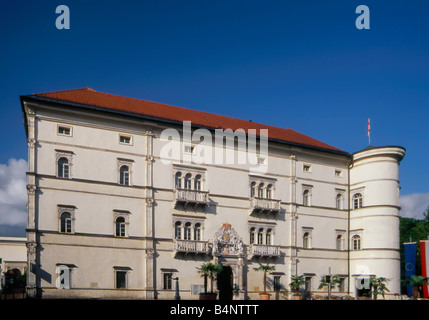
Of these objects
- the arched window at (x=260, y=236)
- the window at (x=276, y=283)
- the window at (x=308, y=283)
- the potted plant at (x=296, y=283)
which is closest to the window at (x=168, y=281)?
the arched window at (x=260, y=236)

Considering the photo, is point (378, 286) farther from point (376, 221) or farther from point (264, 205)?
point (264, 205)

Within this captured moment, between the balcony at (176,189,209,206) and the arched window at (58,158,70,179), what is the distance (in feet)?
27.5

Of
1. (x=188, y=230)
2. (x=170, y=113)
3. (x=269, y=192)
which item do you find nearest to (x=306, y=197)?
(x=269, y=192)

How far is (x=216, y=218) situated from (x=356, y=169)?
16092mm

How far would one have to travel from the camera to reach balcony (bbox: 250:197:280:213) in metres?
39.6

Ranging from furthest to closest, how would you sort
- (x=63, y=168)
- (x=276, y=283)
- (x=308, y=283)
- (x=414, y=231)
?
(x=414, y=231)
(x=308, y=283)
(x=276, y=283)
(x=63, y=168)

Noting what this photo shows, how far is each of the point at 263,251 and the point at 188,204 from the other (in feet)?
26.3

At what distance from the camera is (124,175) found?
115ft

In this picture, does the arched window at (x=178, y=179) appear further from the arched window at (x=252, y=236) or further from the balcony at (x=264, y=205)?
the arched window at (x=252, y=236)

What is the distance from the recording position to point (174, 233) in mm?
36031

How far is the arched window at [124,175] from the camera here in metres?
34.9

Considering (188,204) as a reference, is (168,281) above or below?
below

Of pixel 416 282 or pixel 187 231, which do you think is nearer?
pixel 187 231

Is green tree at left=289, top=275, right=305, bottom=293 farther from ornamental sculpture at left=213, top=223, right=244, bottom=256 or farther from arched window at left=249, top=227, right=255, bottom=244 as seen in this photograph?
ornamental sculpture at left=213, top=223, right=244, bottom=256
